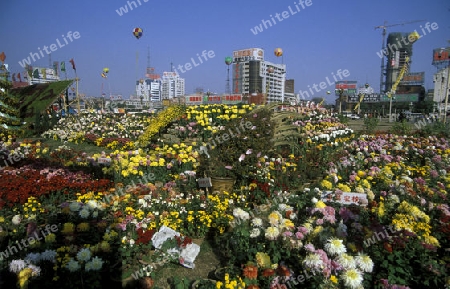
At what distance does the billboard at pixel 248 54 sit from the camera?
10706cm

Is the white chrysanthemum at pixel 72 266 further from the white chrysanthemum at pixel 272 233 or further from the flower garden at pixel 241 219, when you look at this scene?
the white chrysanthemum at pixel 272 233

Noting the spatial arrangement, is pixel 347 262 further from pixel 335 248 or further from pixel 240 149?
pixel 240 149

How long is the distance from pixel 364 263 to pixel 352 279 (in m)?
0.22

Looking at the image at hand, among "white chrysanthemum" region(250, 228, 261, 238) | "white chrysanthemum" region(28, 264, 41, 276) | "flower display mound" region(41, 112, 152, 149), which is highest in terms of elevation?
"flower display mound" region(41, 112, 152, 149)

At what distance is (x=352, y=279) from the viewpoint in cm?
243

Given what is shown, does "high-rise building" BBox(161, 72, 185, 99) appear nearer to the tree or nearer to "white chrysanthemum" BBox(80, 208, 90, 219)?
the tree

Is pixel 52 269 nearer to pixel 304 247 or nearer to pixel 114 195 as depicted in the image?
pixel 114 195

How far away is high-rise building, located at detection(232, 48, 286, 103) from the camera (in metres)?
97.8

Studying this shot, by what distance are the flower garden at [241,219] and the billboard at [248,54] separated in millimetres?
104867

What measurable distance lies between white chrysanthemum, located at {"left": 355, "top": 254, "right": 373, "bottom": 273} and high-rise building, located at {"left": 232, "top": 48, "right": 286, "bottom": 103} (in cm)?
9022

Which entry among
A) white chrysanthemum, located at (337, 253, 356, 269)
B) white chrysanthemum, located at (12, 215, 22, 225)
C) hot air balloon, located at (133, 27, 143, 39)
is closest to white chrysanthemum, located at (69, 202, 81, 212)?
white chrysanthemum, located at (12, 215, 22, 225)

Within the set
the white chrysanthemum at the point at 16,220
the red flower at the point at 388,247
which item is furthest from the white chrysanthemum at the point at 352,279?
the white chrysanthemum at the point at 16,220

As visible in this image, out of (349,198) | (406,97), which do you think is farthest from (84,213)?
(406,97)

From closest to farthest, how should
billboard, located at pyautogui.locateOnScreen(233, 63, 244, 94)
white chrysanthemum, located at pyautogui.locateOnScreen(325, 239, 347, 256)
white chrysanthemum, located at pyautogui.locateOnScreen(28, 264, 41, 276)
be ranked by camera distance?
white chrysanthemum, located at pyautogui.locateOnScreen(325, 239, 347, 256) < white chrysanthemum, located at pyautogui.locateOnScreen(28, 264, 41, 276) < billboard, located at pyautogui.locateOnScreen(233, 63, 244, 94)
